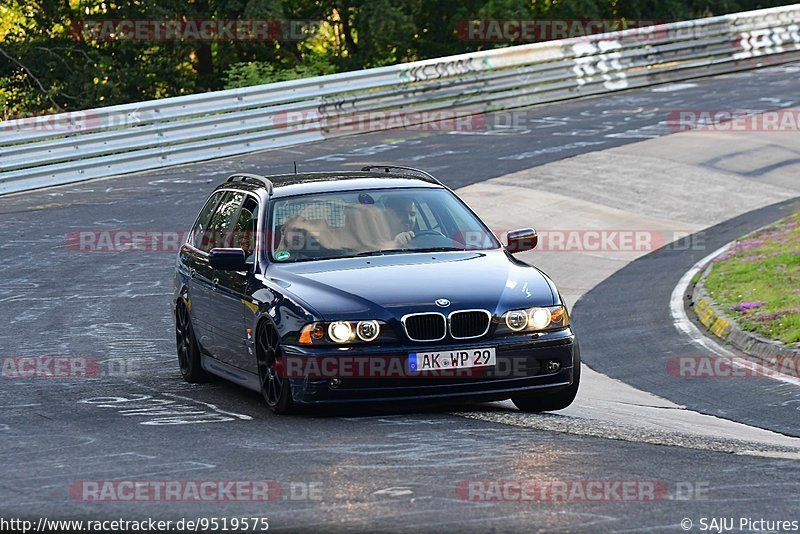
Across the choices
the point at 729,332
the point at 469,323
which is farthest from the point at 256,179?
the point at 729,332

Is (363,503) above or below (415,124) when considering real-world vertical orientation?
above

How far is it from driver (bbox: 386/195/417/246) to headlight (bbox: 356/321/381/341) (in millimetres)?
1329

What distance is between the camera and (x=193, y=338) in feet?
37.0

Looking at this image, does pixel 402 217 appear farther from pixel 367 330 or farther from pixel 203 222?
pixel 203 222

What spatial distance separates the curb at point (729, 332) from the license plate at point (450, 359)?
4.71 meters

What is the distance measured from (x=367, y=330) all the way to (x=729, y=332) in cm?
640

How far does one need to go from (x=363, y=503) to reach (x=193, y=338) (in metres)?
4.88

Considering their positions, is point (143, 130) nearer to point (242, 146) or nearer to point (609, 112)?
point (242, 146)

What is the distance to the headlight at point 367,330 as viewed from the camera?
348 inches

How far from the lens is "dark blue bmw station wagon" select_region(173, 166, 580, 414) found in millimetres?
8883

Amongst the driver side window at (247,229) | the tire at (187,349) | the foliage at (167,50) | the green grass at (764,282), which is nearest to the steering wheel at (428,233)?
the driver side window at (247,229)

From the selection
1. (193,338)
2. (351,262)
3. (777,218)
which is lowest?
(777,218)

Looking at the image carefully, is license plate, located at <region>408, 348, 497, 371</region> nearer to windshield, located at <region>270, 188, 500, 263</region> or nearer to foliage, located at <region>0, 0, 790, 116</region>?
windshield, located at <region>270, 188, 500, 263</region>

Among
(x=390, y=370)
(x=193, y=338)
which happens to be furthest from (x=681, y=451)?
(x=193, y=338)
